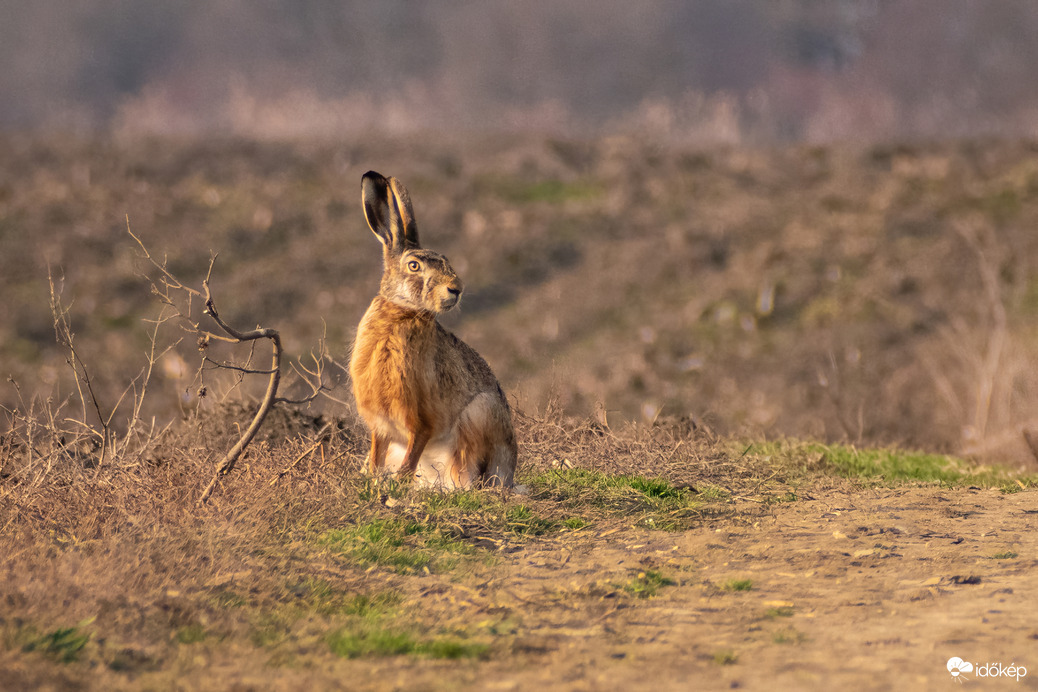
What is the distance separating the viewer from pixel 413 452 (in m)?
7.38

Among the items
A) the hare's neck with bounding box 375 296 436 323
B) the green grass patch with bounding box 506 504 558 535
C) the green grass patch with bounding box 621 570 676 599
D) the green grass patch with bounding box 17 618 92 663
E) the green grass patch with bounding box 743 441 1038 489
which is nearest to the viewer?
the green grass patch with bounding box 17 618 92 663

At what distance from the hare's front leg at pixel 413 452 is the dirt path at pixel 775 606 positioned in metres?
1.14

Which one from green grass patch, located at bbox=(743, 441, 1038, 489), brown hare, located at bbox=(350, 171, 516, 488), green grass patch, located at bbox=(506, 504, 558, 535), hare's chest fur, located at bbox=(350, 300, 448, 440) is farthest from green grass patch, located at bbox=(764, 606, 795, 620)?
green grass patch, located at bbox=(743, 441, 1038, 489)

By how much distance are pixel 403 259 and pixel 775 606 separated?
349 centimetres

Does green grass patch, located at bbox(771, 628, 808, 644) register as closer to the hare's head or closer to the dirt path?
the dirt path

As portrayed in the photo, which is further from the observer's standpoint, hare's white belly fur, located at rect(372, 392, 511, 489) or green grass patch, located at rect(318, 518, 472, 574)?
hare's white belly fur, located at rect(372, 392, 511, 489)

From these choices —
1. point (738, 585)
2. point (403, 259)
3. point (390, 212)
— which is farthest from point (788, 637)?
point (390, 212)

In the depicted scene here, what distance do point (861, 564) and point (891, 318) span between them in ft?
80.3

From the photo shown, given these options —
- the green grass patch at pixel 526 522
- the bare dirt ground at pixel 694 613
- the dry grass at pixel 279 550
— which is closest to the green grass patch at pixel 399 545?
the dry grass at pixel 279 550

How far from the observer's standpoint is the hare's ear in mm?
7652

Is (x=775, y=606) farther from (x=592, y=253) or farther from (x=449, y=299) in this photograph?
(x=592, y=253)

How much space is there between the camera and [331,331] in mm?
29297

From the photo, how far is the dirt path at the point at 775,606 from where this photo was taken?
4445 millimetres

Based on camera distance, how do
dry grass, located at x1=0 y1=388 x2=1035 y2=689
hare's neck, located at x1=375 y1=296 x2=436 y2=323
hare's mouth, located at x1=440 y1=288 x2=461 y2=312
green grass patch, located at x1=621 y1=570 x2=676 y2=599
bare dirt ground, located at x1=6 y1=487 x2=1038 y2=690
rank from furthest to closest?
1. hare's neck, located at x1=375 y1=296 x2=436 y2=323
2. hare's mouth, located at x1=440 y1=288 x2=461 y2=312
3. green grass patch, located at x1=621 y1=570 x2=676 y2=599
4. dry grass, located at x1=0 y1=388 x2=1035 y2=689
5. bare dirt ground, located at x1=6 y1=487 x2=1038 y2=690
